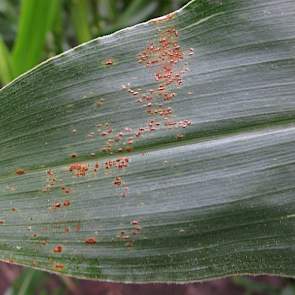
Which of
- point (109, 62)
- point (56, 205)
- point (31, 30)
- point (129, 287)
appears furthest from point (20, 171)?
point (129, 287)

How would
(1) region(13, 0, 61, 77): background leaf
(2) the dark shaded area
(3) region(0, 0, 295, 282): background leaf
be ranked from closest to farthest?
(3) region(0, 0, 295, 282): background leaf → (1) region(13, 0, 61, 77): background leaf → (2) the dark shaded area

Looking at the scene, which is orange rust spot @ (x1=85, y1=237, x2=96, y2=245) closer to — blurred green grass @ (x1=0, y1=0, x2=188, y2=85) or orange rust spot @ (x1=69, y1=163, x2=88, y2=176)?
orange rust spot @ (x1=69, y1=163, x2=88, y2=176)

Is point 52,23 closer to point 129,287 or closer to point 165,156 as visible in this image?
point 165,156

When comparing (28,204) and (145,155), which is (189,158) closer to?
(145,155)

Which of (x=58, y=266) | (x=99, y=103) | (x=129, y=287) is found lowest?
(x=129, y=287)

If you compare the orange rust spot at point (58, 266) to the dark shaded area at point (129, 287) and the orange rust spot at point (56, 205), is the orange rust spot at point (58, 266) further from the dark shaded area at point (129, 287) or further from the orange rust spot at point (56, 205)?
the dark shaded area at point (129, 287)

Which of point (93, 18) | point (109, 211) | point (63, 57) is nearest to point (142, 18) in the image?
point (93, 18)

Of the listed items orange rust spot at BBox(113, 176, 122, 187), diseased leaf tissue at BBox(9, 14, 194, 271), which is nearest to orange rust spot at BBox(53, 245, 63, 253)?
diseased leaf tissue at BBox(9, 14, 194, 271)

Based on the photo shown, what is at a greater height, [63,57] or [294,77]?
[63,57]

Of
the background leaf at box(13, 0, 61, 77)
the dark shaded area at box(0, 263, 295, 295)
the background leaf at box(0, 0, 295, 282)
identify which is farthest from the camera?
the dark shaded area at box(0, 263, 295, 295)
